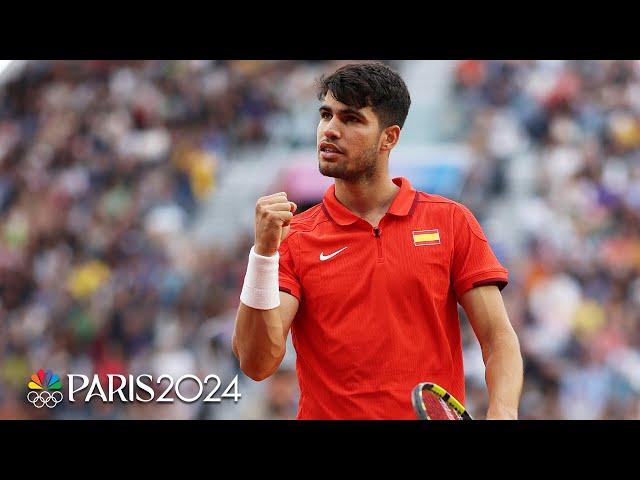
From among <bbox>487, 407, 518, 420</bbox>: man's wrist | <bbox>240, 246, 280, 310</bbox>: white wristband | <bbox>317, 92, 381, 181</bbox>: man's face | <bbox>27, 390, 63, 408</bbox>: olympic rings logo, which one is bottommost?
<bbox>27, 390, 63, 408</bbox>: olympic rings logo

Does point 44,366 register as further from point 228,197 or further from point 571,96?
point 571,96

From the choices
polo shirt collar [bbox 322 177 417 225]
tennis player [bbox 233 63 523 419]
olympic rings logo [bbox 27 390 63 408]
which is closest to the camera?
tennis player [bbox 233 63 523 419]

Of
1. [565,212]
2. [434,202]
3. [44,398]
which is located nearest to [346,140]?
[434,202]

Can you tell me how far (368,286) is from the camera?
3787 millimetres

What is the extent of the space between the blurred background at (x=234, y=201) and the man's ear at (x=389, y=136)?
190 inches

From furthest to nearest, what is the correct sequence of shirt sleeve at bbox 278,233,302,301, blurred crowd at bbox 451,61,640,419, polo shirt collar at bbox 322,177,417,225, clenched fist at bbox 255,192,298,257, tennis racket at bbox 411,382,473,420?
blurred crowd at bbox 451,61,640,419 → polo shirt collar at bbox 322,177,417,225 → shirt sleeve at bbox 278,233,302,301 → clenched fist at bbox 255,192,298,257 → tennis racket at bbox 411,382,473,420

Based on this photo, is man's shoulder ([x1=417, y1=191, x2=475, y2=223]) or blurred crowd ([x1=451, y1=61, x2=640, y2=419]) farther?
blurred crowd ([x1=451, y1=61, x2=640, y2=419])

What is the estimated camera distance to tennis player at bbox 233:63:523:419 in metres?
3.67

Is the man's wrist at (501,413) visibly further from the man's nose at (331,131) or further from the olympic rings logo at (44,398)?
the olympic rings logo at (44,398)

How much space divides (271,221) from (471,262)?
834 millimetres

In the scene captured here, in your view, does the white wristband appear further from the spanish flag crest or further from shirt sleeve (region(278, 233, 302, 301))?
the spanish flag crest

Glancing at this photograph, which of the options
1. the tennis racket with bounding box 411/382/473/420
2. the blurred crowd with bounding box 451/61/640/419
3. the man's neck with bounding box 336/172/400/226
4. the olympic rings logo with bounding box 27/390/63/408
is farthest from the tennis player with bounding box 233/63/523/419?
the olympic rings logo with bounding box 27/390/63/408

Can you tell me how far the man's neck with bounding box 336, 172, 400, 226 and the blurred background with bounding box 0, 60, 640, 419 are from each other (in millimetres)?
4824

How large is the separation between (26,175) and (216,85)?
2.33 m
